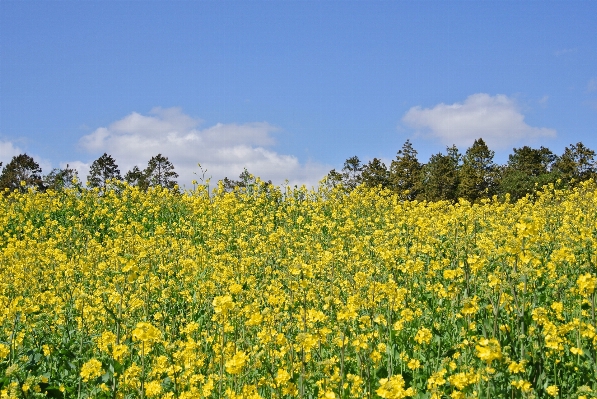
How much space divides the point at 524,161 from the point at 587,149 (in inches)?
247

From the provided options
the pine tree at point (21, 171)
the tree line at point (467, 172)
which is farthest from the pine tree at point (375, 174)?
the pine tree at point (21, 171)

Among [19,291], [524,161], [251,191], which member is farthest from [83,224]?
[524,161]

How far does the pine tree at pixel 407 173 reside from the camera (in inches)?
1969

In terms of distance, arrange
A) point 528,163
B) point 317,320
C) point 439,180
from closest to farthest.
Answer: point 317,320 < point 439,180 < point 528,163

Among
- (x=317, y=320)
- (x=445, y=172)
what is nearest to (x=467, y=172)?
(x=445, y=172)

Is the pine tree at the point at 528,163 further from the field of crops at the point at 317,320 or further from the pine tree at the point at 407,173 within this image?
the field of crops at the point at 317,320

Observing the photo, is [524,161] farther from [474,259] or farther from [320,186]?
[474,259]

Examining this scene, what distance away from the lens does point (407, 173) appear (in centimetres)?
5072

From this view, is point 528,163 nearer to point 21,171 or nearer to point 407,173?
point 407,173

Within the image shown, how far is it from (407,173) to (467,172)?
19.2 ft

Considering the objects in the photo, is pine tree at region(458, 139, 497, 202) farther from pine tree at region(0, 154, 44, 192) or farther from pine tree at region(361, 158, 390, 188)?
pine tree at region(0, 154, 44, 192)

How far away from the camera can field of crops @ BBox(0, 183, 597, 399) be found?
3604 millimetres

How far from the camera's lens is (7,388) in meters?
3.59

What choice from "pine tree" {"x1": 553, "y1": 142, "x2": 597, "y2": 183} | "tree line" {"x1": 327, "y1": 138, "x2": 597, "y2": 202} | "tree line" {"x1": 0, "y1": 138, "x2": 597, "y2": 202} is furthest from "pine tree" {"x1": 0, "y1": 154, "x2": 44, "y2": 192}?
"pine tree" {"x1": 553, "y1": 142, "x2": 597, "y2": 183}
